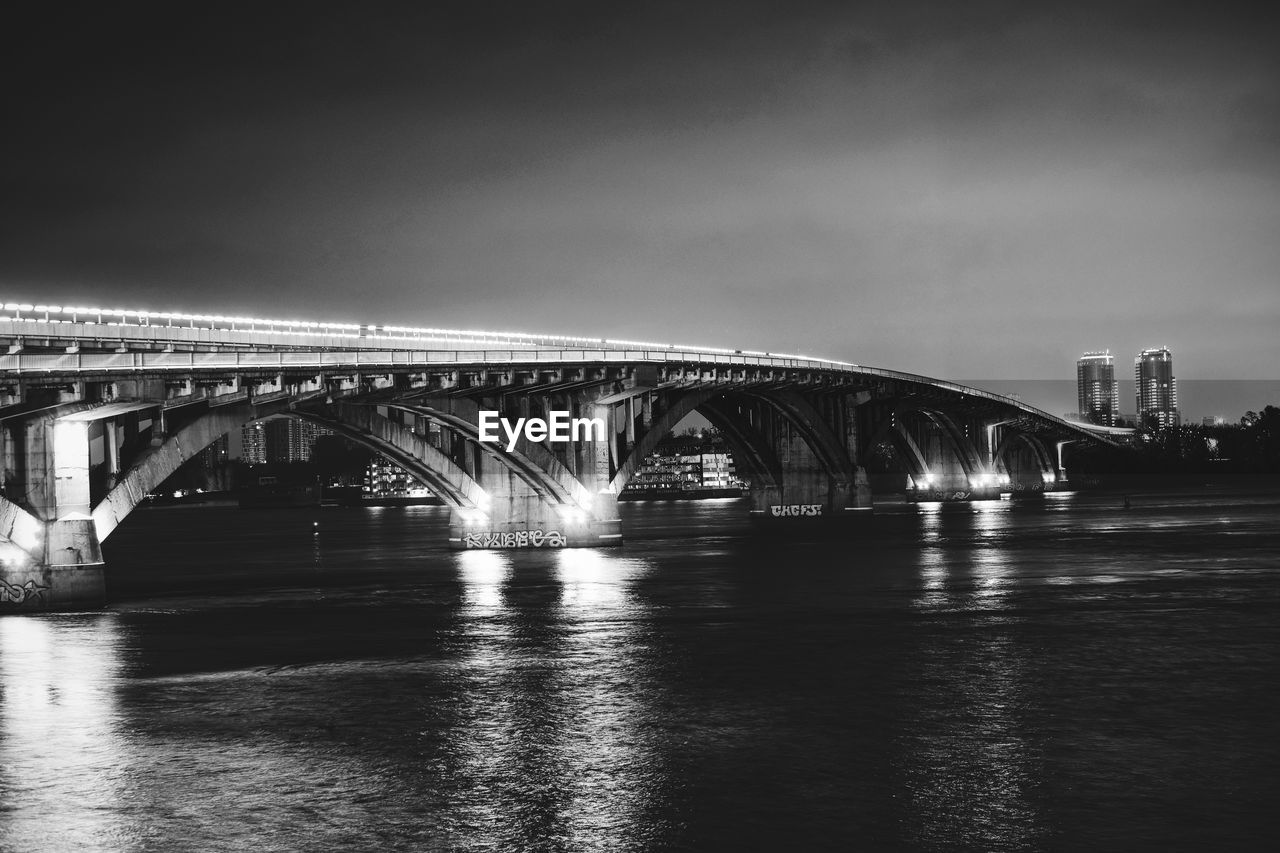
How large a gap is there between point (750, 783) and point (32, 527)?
3504 centimetres

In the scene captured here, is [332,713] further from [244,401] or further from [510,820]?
[244,401]

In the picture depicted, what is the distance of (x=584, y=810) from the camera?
1669 centimetres

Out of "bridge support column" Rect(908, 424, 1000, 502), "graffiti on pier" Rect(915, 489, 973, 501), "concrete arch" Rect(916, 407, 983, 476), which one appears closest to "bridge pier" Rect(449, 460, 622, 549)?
"concrete arch" Rect(916, 407, 983, 476)

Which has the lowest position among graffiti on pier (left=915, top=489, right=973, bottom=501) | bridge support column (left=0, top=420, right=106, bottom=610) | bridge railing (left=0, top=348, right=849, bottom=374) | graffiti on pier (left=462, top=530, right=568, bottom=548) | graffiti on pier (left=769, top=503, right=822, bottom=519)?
graffiti on pier (left=915, top=489, right=973, bottom=501)

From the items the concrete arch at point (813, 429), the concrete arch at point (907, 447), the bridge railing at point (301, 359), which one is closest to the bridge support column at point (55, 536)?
the bridge railing at point (301, 359)

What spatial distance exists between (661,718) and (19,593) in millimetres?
31814

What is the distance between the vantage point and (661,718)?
2322 cm

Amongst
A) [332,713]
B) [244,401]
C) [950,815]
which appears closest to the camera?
[950,815]

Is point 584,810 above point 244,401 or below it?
below

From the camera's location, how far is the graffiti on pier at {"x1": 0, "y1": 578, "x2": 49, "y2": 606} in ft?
152

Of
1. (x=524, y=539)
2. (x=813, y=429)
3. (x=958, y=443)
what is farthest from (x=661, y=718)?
(x=958, y=443)

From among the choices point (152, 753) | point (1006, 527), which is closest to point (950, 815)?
point (152, 753)

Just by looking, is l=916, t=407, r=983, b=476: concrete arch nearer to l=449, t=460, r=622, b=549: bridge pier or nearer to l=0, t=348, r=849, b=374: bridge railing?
l=0, t=348, r=849, b=374: bridge railing

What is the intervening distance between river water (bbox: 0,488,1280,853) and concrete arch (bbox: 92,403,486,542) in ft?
15.2
